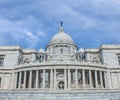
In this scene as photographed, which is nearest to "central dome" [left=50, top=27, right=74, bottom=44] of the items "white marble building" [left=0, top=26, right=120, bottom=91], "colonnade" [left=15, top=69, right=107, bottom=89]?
"white marble building" [left=0, top=26, right=120, bottom=91]

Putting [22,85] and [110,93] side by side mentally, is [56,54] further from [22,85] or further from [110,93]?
[110,93]

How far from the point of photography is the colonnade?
53.2 m

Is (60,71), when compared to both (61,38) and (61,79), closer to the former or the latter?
(61,79)

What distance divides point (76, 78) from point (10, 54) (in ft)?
71.9

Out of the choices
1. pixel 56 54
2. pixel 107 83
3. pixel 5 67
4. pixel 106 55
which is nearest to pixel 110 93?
pixel 107 83

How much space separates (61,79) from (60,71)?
8.31ft

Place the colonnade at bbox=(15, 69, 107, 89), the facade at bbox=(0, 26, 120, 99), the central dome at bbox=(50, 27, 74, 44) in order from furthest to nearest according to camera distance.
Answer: the central dome at bbox=(50, 27, 74, 44) → the facade at bbox=(0, 26, 120, 99) → the colonnade at bbox=(15, 69, 107, 89)

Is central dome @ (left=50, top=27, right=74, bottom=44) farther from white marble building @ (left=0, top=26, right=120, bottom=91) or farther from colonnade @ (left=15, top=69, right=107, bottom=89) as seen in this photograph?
colonnade @ (left=15, top=69, right=107, bottom=89)

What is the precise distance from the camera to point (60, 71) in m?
56.1

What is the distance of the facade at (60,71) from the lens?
177 ft

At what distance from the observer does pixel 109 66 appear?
2322 inches

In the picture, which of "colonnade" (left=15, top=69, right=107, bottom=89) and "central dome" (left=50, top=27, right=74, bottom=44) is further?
"central dome" (left=50, top=27, right=74, bottom=44)

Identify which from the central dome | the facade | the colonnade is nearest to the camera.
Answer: the colonnade

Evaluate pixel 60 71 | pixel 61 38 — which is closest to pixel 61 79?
pixel 60 71
